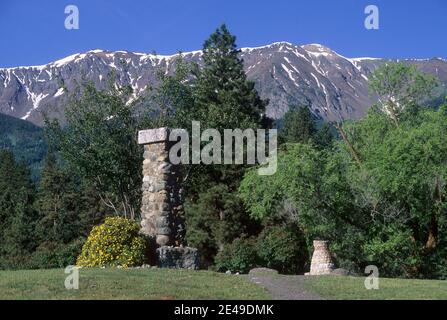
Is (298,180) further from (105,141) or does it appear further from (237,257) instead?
(105,141)

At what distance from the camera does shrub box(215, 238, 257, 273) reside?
90.2 feet

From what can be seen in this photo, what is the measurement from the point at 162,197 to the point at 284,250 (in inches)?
507

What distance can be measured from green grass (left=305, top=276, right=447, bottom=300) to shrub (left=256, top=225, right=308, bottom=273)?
1487 cm

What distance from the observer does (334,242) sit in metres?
23.0

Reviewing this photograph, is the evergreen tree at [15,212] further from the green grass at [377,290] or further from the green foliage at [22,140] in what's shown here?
the green foliage at [22,140]

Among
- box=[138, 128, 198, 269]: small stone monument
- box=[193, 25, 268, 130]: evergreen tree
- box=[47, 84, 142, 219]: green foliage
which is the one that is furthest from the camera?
box=[193, 25, 268, 130]: evergreen tree

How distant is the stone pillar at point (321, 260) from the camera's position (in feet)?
66.0

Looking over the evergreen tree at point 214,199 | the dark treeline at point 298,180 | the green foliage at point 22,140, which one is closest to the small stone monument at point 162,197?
the dark treeline at point 298,180

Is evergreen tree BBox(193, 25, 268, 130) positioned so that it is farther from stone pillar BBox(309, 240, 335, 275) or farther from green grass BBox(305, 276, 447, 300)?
green grass BBox(305, 276, 447, 300)

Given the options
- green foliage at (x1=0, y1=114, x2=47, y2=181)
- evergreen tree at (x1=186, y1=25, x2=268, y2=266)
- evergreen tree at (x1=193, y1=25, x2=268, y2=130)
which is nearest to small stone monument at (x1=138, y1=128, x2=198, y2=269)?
evergreen tree at (x1=186, y1=25, x2=268, y2=266)

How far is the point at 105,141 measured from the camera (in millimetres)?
25906

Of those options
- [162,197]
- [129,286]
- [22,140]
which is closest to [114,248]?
[162,197]

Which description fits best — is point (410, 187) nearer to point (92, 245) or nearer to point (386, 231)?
point (386, 231)
